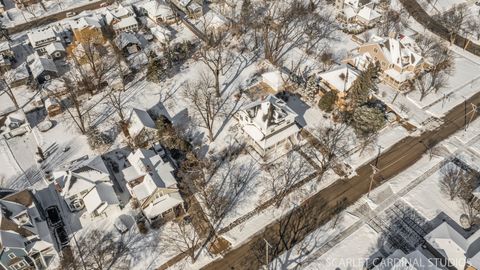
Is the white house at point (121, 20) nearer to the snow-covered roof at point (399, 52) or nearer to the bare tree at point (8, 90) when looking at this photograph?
the bare tree at point (8, 90)

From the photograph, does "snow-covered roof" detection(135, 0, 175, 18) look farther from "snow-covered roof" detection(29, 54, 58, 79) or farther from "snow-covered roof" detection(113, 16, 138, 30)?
"snow-covered roof" detection(29, 54, 58, 79)

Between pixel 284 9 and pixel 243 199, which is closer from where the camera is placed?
Result: pixel 243 199

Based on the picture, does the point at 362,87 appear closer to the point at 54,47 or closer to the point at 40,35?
the point at 54,47

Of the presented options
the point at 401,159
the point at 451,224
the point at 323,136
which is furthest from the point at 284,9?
the point at 451,224

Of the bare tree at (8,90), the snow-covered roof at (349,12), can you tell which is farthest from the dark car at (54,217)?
the snow-covered roof at (349,12)

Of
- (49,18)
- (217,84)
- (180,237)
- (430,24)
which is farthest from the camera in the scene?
(49,18)

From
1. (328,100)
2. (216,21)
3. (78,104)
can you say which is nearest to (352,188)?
(328,100)

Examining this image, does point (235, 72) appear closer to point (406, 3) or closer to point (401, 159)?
point (401, 159)
